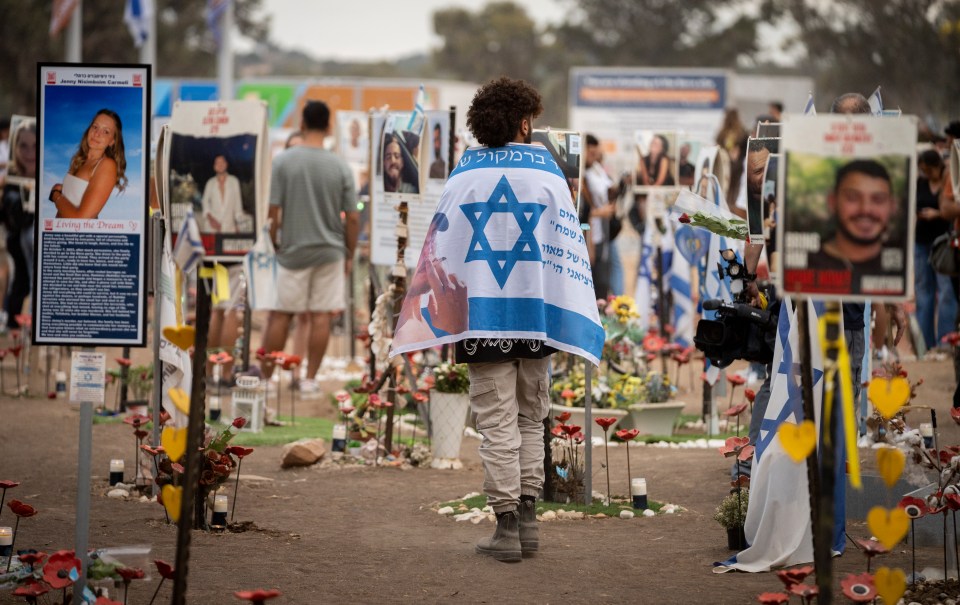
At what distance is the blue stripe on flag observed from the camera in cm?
575

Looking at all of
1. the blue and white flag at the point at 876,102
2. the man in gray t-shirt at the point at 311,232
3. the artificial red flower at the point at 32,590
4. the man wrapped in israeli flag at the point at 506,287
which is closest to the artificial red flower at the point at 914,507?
the man wrapped in israeli flag at the point at 506,287

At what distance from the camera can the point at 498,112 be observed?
581cm

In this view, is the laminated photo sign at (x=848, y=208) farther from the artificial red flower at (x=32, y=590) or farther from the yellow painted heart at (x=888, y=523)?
the artificial red flower at (x=32, y=590)

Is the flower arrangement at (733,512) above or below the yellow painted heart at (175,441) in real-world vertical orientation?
below

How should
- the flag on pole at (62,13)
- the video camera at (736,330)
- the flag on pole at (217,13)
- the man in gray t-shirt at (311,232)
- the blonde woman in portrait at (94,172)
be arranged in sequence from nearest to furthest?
the blonde woman in portrait at (94,172)
the video camera at (736,330)
the man in gray t-shirt at (311,232)
the flag on pole at (62,13)
the flag on pole at (217,13)

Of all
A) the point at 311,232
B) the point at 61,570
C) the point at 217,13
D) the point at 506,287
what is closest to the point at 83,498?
the point at 61,570

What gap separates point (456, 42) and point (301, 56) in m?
42.7

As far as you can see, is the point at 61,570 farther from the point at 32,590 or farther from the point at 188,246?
the point at 188,246

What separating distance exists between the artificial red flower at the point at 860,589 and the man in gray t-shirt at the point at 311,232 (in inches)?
286

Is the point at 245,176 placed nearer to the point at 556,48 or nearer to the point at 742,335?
the point at 742,335

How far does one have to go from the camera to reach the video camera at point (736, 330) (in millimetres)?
6164

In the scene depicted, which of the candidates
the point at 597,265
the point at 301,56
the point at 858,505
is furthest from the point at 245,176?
the point at 301,56

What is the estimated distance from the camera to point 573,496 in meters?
7.23

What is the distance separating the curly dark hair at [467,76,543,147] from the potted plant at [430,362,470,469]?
2.87m
